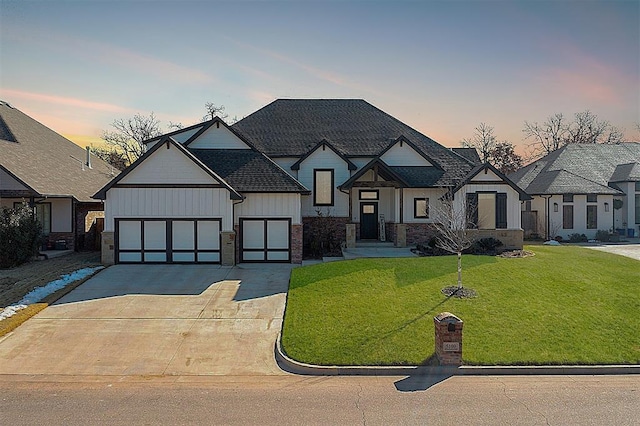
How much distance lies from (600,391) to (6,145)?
25.9 metres

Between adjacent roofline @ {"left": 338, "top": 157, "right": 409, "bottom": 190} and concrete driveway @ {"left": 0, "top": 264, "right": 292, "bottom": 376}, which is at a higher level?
adjacent roofline @ {"left": 338, "top": 157, "right": 409, "bottom": 190}

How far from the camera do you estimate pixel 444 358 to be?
861 cm

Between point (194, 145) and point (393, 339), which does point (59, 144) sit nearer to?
point (194, 145)

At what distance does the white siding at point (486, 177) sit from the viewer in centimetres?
2070

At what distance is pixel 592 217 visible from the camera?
89.5ft

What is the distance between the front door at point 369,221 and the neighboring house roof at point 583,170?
12059 millimetres

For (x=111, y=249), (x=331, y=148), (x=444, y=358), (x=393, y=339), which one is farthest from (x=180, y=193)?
(x=444, y=358)

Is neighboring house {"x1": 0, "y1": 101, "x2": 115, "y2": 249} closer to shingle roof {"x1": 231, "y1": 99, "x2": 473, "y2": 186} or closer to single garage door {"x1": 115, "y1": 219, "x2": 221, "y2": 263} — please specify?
single garage door {"x1": 115, "y1": 219, "x2": 221, "y2": 263}

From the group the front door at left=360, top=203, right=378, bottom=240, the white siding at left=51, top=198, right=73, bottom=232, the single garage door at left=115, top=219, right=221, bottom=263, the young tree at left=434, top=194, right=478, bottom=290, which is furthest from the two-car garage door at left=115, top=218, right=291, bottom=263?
the young tree at left=434, top=194, right=478, bottom=290

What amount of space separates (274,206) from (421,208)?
7839 mm

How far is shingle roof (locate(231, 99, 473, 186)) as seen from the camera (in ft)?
78.3

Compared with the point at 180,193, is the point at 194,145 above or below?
above

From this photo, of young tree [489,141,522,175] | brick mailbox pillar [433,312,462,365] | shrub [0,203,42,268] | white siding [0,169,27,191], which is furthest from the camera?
young tree [489,141,522,175]

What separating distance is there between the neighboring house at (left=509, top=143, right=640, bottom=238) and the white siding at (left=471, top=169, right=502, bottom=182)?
28.4 feet
